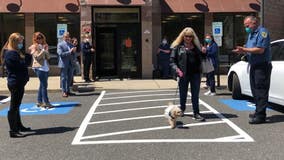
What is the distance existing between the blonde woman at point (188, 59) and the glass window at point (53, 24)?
11.9m

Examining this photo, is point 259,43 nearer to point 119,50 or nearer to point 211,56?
point 211,56

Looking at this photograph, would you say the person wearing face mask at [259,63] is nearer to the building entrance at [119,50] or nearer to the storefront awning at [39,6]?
the building entrance at [119,50]

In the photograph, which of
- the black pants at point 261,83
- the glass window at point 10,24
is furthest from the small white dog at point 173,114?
the glass window at point 10,24

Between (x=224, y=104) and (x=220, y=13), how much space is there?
10.3 m

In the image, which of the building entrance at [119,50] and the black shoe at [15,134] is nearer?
the black shoe at [15,134]

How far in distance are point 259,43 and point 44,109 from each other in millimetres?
5156

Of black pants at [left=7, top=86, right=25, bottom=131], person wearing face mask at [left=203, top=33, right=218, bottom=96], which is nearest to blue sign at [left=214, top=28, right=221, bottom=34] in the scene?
person wearing face mask at [left=203, top=33, right=218, bottom=96]

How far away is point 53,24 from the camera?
67.3 feet

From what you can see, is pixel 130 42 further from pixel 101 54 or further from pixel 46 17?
pixel 46 17

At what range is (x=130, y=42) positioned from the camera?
20141 mm

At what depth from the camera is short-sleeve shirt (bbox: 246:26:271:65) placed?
8.67 m

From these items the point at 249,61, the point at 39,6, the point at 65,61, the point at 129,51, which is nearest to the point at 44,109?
the point at 65,61

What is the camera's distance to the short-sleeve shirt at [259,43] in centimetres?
867

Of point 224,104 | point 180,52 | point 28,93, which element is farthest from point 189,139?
point 28,93
